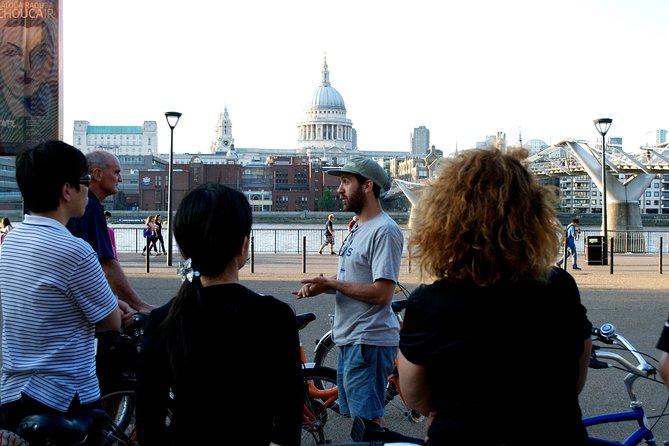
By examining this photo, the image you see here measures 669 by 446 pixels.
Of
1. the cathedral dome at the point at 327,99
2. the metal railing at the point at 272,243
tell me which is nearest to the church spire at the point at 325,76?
the cathedral dome at the point at 327,99

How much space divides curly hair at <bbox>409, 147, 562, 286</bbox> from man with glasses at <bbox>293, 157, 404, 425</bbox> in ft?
5.29

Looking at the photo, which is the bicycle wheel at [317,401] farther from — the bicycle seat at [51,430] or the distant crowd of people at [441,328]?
the distant crowd of people at [441,328]

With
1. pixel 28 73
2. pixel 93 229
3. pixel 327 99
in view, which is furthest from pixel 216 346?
pixel 327 99

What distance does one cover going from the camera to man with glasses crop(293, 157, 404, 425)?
3828 millimetres

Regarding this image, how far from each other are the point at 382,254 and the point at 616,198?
35.4m

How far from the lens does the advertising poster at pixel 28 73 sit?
6906mm

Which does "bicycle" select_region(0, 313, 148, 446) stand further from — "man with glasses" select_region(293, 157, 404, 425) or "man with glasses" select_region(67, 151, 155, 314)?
"man with glasses" select_region(293, 157, 404, 425)

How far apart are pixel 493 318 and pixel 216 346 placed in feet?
2.59

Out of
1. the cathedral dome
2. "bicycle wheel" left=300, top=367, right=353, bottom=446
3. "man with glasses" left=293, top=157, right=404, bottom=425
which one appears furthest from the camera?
the cathedral dome

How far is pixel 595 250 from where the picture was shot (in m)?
21.0

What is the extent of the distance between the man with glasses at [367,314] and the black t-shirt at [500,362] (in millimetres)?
1698

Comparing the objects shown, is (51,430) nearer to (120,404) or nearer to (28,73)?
(120,404)

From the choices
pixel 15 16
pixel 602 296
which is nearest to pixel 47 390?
pixel 15 16

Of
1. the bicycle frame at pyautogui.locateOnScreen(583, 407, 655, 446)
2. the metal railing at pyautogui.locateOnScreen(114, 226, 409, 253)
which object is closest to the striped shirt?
the bicycle frame at pyautogui.locateOnScreen(583, 407, 655, 446)
